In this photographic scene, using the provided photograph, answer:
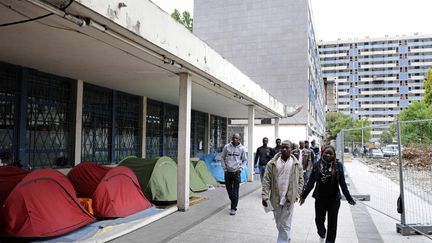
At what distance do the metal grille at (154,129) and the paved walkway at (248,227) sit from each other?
555 cm

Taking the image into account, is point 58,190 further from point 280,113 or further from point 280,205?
point 280,113

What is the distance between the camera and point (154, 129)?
1456cm

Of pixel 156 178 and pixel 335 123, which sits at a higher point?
pixel 335 123

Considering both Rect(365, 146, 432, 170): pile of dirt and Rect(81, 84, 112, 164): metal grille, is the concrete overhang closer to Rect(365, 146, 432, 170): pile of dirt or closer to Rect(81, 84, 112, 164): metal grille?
Rect(81, 84, 112, 164): metal grille

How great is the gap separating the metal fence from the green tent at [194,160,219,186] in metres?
4.56

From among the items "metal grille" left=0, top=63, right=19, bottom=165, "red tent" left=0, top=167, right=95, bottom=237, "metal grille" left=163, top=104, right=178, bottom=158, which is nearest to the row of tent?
"red tent" left=0, top=167, right=95, bottom=237

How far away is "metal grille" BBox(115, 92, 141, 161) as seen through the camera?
39.9 ft

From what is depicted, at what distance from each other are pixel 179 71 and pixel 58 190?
3661 millimetres

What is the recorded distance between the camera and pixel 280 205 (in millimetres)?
5191

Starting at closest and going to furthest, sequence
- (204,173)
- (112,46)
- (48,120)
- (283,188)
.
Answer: (283,188), (112,46), (48,120), (204,173)

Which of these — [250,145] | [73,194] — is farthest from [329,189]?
[250,145]

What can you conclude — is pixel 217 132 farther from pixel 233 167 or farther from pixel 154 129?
pixel 233 167

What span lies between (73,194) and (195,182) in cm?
477

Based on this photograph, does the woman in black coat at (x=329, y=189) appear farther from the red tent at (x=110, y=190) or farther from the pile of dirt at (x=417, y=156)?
the red tent at (x=110, y=190)
